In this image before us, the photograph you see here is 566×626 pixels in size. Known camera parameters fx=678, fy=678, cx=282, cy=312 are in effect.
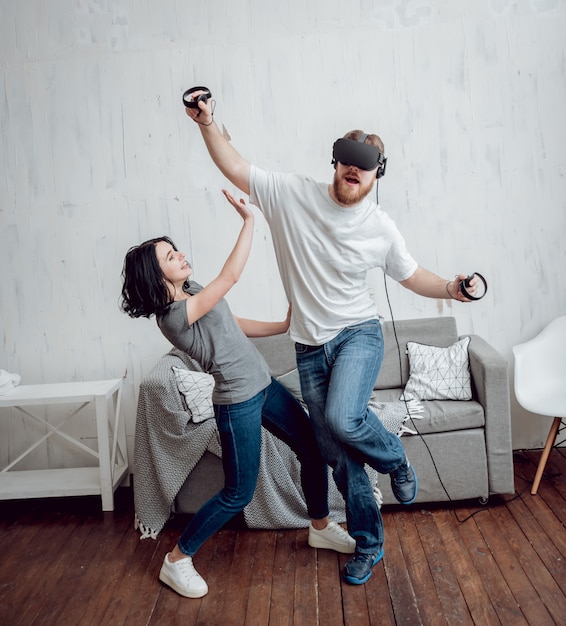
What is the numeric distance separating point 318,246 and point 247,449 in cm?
70

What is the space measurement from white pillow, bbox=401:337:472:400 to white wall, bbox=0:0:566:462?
0.39m

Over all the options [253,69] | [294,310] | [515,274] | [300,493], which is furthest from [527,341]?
[253,69]

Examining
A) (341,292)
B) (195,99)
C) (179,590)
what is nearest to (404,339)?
(341,292)

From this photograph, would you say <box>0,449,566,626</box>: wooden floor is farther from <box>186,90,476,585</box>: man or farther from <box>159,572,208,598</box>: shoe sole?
<box>186,90,476,585</box>: man

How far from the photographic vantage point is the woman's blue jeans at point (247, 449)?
2164mm

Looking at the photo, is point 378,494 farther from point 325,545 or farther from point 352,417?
point 352,417

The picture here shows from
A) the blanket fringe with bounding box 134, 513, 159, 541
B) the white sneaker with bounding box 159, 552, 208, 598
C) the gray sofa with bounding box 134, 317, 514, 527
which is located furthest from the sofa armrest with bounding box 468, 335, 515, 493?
the blanket fringe with bounding box 134, 513, 159, 541

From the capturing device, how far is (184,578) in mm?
2301

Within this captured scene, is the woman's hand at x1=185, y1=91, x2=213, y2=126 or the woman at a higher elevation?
the woman's hand at x1=185, y1=91, x2=213, y2=126

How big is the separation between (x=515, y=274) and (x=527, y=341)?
351 millimetres

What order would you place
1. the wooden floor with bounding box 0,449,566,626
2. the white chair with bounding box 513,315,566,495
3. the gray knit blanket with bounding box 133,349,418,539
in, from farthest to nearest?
the white chair with bounding box 513,315,566,495 → the gray knit blanket with bounding box 133,349,418,539 → the wooden floor with bounding box 0,449,566,626

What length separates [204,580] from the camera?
239 centimetres

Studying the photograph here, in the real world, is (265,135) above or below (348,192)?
above

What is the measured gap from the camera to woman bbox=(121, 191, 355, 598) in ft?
6.82
